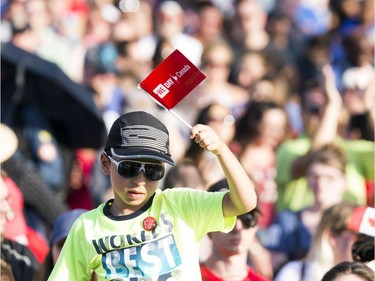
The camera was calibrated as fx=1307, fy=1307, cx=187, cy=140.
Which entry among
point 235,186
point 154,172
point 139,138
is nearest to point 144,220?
point 154,172

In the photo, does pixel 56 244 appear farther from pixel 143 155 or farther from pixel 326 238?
pixel 326 238

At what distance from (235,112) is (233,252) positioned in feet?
16.6

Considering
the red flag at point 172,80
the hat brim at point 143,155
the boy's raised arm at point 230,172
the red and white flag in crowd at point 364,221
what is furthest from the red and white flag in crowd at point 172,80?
the red and white flag in crowd at point 364,221

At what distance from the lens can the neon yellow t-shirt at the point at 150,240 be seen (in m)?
5.76

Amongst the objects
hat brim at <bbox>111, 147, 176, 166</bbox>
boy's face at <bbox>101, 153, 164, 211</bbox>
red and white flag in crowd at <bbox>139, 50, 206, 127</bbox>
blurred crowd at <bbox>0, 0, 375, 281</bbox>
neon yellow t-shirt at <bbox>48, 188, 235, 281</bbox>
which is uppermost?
red and white flag in crowd at <bbox>139, 50, 206, 127</bbox>

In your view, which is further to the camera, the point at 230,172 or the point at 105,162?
the point at 105,162

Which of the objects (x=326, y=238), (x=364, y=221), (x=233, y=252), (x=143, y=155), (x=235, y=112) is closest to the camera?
(x=143, y=155)

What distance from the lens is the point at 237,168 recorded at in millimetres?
5555

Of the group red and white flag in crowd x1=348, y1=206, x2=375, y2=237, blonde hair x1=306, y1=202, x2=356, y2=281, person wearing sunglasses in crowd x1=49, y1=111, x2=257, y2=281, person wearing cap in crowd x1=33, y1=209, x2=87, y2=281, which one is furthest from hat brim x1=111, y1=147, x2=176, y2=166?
blonde hair x1=306, y1=202, x2=356, y2=281

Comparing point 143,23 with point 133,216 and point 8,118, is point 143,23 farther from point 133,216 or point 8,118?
point 133,216

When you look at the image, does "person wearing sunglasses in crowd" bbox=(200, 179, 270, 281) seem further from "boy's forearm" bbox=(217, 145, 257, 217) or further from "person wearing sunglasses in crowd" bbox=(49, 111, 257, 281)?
"boy's forearm" bbox=(217, 145, 257, 217)

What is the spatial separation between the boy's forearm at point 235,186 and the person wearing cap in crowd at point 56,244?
1.61 m

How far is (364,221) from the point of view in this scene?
292 inches

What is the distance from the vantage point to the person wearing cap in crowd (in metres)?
7.02
